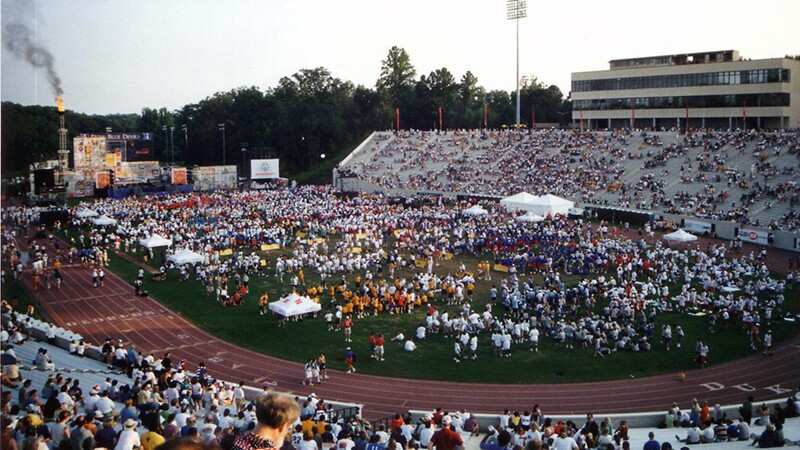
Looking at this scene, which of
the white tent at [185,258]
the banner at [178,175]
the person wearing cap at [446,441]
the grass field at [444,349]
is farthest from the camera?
the banner at [178,175]

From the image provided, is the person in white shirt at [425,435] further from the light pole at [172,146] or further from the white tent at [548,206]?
the light pole at [172,146]

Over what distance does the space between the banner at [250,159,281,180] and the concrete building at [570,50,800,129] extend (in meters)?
31.6

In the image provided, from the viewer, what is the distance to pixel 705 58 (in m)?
58.8

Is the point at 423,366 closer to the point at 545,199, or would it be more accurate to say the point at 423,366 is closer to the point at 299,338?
the point at 299,338

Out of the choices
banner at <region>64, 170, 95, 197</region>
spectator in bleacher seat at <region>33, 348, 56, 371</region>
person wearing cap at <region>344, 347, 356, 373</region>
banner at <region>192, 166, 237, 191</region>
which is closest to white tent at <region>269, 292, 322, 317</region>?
person wearing cap at <region>344, 347, 356, 373</region>

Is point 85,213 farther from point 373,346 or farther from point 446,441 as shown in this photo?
point 446,441

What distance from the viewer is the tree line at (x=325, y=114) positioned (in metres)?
78.6

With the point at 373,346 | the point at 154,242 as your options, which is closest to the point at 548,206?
the point at 154,242

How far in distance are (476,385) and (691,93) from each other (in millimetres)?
51396

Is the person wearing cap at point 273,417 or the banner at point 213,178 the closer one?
the person wearing cap at point 273,417

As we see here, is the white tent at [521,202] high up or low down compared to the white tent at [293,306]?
up

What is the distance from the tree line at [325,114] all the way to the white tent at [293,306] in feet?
172

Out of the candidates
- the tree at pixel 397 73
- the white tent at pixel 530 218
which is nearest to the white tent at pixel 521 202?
the white tent at pixel 530 218

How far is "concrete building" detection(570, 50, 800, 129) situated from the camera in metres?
53.4
